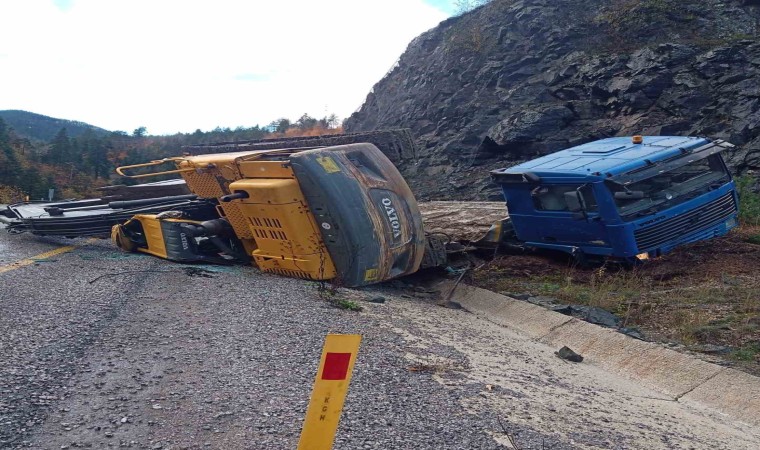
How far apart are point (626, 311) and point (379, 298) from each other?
2.61 m

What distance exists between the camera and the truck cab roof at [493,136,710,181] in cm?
921

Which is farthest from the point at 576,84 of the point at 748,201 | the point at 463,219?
the point at 463,219

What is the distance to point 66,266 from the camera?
8.52 metres

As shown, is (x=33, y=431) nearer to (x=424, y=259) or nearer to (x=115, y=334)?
(x=115, y=334)

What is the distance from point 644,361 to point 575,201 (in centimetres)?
301

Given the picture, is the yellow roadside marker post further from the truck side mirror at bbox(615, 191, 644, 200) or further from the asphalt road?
the truck side mirror at bbox(615, 191, 644, 200)

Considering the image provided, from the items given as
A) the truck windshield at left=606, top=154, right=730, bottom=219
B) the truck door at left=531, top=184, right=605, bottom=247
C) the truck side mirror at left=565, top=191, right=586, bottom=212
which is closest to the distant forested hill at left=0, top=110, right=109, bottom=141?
the truck door at left=531, top=184, right=605, bottom=247

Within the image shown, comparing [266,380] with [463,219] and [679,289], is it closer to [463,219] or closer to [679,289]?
[679,289]

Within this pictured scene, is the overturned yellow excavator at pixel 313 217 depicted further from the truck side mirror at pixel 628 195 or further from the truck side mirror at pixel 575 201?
the truck side mirror at pixel 628 195

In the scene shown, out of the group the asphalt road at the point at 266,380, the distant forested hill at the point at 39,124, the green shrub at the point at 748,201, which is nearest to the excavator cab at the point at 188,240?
the asphalt road at the point at 266,380

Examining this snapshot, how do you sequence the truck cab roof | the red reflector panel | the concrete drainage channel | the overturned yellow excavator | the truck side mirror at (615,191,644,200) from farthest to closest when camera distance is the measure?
the truck cab roof < the truck side mirror at (615,191,644,200) < the overturned yellow excavator < the concrete drainage channel < the red reflector panel

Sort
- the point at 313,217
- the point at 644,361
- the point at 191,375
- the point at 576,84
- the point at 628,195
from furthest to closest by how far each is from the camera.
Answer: the point at 576,84 < the point at 628,195 < the point at 313,217 < the point at 644,361 < the point at 191,375

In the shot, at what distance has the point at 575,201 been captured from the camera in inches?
366

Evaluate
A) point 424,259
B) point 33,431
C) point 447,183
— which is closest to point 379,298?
point 424,259
